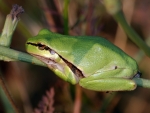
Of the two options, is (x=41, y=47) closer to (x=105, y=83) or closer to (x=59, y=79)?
(x=105, y=83)

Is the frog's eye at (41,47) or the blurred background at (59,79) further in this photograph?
the blurred background at (59,79)

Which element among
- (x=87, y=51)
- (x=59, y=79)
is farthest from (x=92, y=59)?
(x=59, y=79)

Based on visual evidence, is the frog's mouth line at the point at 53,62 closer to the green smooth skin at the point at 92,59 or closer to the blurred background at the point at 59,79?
the green smooth skin at the point at 92,59

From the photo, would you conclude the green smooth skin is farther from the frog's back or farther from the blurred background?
the blurred background

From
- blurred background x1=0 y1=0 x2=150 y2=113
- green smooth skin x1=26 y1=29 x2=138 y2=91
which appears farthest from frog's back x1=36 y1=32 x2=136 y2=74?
blurred background x1=0 y1=0 x2=150 y2=113

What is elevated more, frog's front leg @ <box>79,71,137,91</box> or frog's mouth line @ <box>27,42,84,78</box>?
frog's mouth line @ <box>27,42,84,78</box>

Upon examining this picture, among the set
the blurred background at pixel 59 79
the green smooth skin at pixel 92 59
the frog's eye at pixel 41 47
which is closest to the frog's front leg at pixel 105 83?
the green smooth skin at pixel 92 59

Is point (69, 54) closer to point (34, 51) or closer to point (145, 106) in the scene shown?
point (34, 51)

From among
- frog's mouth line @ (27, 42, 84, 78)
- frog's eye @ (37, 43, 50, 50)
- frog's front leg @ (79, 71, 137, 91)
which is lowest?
frog's front leg @ (79, 71, 137, 91)
